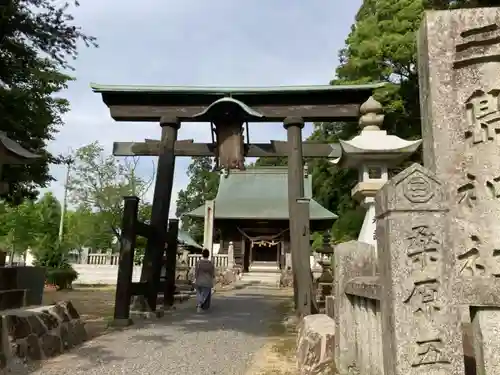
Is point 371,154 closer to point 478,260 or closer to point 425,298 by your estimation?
point 478,260

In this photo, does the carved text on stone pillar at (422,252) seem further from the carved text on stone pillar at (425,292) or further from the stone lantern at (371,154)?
the stone lantern at (371,154)

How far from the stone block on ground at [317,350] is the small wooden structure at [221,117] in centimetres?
440

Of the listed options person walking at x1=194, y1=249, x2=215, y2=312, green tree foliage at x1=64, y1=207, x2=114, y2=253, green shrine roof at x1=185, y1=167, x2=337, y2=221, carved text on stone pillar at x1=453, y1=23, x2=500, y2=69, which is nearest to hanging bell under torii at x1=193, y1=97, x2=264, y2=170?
person walking at x1=194, y1=249, x2=215, y2=312

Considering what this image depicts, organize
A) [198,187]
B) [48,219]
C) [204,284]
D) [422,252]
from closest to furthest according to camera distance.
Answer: [422,252] < [204,284] < [48,219] < [198,187]

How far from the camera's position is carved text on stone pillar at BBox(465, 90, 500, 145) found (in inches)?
155

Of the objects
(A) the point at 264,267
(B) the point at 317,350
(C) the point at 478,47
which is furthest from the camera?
(A) the point at 264,267

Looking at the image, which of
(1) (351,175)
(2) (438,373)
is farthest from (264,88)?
(1) (351,175)

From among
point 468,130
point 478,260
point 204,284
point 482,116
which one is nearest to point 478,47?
point 482,116

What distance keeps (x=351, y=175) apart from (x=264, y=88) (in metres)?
13.4

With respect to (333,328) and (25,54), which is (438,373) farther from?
(25,54)

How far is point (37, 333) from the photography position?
225 inches

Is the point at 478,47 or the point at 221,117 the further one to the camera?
the point at 221,117

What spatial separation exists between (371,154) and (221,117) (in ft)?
11.3

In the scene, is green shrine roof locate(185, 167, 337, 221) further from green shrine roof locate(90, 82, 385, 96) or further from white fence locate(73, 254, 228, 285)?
green shrine roof locate(90, 82, 385, 96)
